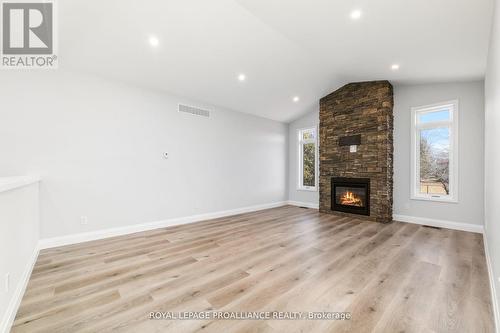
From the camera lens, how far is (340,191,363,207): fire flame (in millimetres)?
5496

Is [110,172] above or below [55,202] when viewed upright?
above

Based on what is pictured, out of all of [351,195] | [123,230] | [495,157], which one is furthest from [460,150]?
[123,230]

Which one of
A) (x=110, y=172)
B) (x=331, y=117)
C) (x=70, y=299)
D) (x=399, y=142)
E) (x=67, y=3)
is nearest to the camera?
(x=70, y=299)

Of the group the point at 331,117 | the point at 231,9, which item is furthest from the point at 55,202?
the point at 331,117

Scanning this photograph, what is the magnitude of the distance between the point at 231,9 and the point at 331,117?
403 cm

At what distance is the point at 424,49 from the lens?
11.2ft

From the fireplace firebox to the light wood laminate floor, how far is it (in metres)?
1.37

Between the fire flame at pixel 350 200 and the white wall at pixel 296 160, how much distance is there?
1084 mm

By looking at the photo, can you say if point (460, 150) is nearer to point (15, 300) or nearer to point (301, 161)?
point (301, 161)

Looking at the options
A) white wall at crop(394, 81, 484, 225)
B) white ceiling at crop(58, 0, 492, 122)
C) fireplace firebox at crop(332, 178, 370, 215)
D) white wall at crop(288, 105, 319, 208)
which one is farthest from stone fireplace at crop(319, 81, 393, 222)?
white ceiling at crop(58, 0, 492, 122)

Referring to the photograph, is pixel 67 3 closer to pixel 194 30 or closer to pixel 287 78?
pixel 194 30

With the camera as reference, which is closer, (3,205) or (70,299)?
(3,205)

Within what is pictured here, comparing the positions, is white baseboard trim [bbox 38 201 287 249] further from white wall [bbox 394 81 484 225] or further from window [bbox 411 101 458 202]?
window [bbox 411 101 458 202]

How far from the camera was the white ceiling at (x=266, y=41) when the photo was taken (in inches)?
107
